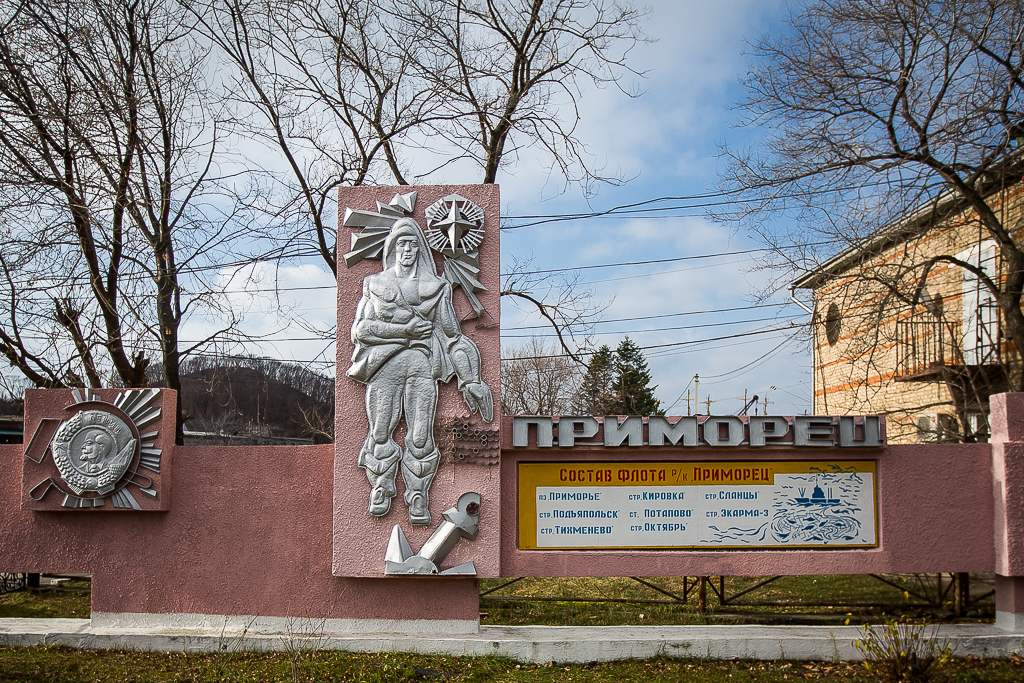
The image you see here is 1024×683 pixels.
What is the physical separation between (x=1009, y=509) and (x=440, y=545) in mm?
5779

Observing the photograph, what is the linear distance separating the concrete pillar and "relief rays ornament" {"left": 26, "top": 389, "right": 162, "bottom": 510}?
8.62 m

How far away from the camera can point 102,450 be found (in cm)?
766

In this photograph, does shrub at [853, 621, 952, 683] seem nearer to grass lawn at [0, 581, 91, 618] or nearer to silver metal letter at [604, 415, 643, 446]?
silver metal letter at [604, 415, 643, 446]

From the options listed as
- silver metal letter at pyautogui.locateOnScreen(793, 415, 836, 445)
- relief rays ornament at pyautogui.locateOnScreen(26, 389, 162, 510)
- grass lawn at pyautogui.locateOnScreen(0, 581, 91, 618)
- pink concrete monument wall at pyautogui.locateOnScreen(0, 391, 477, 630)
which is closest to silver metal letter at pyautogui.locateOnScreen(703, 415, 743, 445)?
silver metal letter at pyautogui.locateOnScreen(793, 415, 836, 445)

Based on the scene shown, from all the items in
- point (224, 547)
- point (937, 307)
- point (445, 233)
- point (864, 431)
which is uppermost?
point (937, 307)

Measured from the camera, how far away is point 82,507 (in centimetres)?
764

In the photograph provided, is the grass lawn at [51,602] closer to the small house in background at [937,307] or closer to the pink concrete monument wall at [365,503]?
→ the pink concrete monument wall at [365,503]

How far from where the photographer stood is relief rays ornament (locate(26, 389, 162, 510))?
762 centimetres

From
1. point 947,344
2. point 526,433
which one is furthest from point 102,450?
point 947,344

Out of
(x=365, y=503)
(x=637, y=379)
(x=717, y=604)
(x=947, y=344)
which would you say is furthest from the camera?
(x=637, y=379)

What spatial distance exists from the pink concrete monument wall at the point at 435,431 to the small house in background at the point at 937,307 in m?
5.87

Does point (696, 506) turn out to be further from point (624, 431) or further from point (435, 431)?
point (435, 431)

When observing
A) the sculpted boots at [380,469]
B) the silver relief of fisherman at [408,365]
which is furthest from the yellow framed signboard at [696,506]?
→ the sculpted boots at [380,469]

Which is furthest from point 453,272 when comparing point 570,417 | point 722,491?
point 722,491
